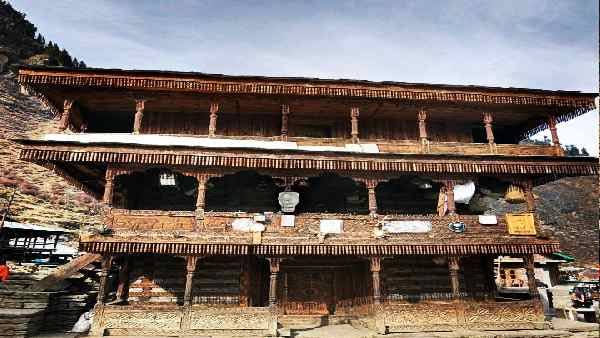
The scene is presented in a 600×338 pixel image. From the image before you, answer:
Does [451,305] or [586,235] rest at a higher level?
[586,235]

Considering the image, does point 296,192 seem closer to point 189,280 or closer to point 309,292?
A: point 309,292

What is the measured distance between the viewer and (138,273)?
50.1 feet

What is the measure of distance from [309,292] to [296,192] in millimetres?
4893

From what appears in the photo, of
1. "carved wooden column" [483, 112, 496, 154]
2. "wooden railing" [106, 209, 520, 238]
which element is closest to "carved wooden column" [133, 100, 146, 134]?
"wooden railing" [106, 209, 520, 238]

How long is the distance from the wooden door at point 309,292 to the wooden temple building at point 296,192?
0.20 ft

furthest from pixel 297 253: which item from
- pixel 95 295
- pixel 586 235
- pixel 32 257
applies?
pixel 586 235

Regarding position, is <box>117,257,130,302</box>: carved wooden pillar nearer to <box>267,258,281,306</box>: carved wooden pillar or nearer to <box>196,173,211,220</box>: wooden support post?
<box>196,173,211,220</box>: wooden support post

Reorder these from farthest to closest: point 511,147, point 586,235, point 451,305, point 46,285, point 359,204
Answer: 1. point 586,235
2. point 359,204
3. point 511,147
4. point 46,285
5. point 451,305

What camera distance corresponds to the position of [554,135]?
16.5m

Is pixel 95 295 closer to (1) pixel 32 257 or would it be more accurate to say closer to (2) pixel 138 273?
(2) pixel 138 273

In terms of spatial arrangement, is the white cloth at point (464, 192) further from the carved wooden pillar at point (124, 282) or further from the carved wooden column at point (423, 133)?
the carved wooden pillar at point (124, 282)

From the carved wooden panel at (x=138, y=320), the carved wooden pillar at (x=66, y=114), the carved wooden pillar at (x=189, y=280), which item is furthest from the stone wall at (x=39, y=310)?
the carved wooden pillar at (x=66, y=114)

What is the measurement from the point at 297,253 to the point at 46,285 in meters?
10.6

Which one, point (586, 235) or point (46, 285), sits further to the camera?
point (586, 235)
